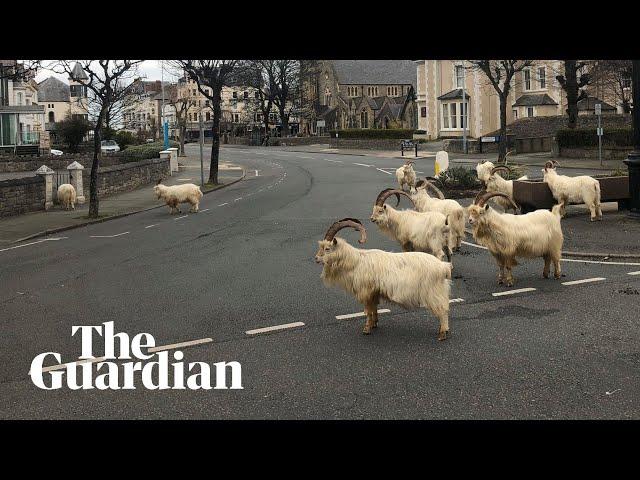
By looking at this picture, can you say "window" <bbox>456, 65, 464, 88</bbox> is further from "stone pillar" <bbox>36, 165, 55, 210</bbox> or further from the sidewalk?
"stone pillar" <bbox>36, 165, 55, 210</bbox>

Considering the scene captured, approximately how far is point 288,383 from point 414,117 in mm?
91670

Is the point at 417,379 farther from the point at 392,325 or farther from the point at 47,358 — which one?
the point at 47,358

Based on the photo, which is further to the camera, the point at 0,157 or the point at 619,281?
the point at 0,157

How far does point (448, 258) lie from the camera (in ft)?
46.5

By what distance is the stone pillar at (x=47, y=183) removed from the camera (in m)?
30.0

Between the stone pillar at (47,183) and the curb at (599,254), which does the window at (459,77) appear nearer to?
the stone pillar at (47,183)

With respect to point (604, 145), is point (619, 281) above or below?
below

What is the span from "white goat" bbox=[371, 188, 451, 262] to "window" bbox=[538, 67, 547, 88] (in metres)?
58.4

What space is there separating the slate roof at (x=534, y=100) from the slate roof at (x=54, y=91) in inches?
3267

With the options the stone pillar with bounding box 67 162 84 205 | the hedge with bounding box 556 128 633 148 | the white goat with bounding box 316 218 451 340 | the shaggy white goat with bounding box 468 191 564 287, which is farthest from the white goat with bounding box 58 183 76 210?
the hedge with bounding box 556 128 633 148

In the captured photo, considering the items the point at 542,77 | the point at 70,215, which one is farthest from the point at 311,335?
the point at 542,77

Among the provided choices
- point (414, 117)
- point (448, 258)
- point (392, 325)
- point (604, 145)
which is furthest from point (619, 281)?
point (414, 117)

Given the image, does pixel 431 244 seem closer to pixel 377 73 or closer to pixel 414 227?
pixel 414 227

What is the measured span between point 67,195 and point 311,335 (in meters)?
22.6
